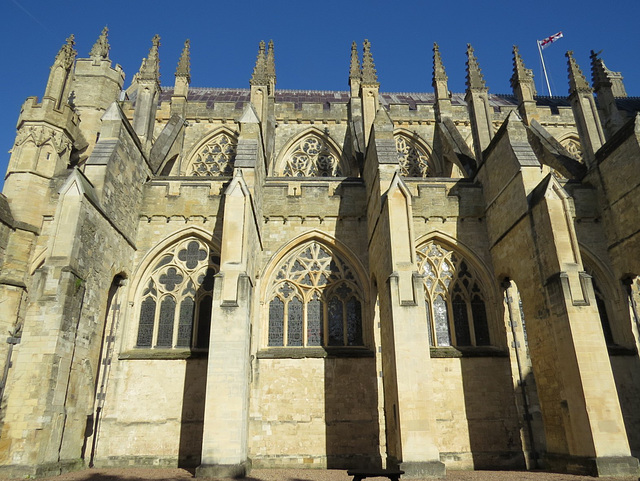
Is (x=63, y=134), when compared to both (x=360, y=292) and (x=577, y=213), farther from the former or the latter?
(x=577, y=213)

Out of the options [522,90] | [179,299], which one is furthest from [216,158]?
[522,90]

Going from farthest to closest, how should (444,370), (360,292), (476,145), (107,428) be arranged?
(476,145) < (360,292) < (444,370) < (107,428)

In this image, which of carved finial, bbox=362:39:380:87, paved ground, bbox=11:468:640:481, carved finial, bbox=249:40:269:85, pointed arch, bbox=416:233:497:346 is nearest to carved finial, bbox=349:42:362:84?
carved finial, bbox=362:39:380:87

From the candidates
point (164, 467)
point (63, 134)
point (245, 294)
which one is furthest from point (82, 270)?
point (63, 134)

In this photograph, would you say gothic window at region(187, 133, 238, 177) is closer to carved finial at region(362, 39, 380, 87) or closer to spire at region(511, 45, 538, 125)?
carved finial at region(362, 39, 380, 87)

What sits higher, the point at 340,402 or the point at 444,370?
the point at 444,370

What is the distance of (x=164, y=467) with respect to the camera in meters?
10.3

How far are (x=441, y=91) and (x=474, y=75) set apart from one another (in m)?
2.29

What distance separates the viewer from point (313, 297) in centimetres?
1268

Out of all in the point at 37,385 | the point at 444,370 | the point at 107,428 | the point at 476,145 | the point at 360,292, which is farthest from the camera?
the point at 476,145

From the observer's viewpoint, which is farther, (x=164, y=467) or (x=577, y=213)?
(x=577, y=213)

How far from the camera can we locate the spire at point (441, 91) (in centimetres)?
1886

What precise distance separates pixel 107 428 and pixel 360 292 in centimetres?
709

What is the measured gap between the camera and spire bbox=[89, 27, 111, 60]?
73.9 ft
